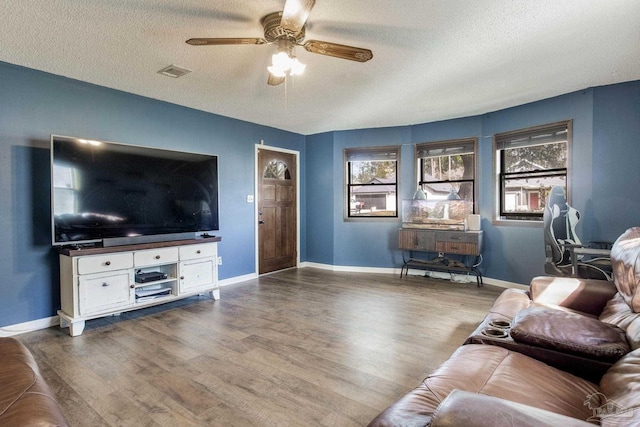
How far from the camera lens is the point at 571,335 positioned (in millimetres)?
1435

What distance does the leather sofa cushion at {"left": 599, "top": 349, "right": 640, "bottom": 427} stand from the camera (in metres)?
0.80

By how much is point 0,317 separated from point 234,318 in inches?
79.3

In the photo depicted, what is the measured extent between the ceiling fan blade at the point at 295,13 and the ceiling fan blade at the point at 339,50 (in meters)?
0.17

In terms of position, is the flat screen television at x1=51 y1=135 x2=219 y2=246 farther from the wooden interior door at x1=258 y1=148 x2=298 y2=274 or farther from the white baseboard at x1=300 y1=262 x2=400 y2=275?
the white baseboard at x1=300 y1=262 x2=400 y2=275

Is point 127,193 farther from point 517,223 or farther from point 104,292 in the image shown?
point 517,223

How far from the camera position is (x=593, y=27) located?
7.80ft

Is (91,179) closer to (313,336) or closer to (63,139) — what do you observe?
(63,139)

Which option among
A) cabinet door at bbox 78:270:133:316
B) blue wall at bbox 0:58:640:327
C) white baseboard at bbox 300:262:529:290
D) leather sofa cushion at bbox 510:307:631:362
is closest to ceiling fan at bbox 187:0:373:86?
leather sofa cushion at bbox 510:307:631:362

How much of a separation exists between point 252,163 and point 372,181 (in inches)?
80.4

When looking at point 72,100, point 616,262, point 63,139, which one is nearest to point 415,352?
point 616,262

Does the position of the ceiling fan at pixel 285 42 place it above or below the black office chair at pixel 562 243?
above

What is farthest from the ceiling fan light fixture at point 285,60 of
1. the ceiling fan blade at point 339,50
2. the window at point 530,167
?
the window at point 530,167

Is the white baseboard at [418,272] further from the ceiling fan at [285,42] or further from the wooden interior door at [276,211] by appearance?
the ceiling fan at [285,42]

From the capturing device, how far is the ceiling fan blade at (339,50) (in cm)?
225
